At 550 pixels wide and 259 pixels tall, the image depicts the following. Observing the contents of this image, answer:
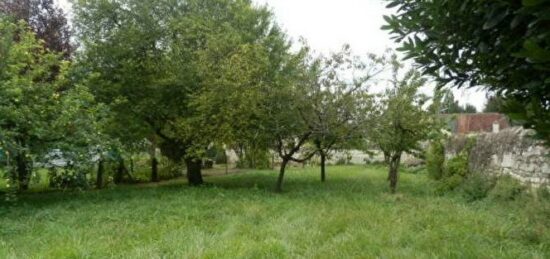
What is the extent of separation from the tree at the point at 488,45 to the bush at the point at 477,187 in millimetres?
7441

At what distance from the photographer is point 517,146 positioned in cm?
900

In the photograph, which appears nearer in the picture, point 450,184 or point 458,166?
point 450,184

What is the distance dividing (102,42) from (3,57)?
3682 mm

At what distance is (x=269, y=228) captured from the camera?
6.29 meters

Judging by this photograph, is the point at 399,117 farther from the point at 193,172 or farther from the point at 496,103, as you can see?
the point at 496,103

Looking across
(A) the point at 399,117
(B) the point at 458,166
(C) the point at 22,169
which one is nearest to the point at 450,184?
(B) the point at 458,166

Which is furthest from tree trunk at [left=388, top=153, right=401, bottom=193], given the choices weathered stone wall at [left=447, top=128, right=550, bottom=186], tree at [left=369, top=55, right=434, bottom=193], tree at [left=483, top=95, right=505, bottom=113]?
tree at [left=483, top=95, right=505, bottom=113]

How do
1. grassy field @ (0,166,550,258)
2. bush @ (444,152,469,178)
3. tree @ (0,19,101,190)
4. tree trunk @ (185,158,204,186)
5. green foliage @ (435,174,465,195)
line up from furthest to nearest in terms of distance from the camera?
1. tree trunk @ (185,158,204,186)
2. bush @ (444,152,469,178)
3. green foliage @ (435,174,465,195)
4. tree @ (0,19,101,190)
5. grassy field @ (0,166,550,258)

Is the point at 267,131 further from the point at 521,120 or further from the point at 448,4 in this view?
the point at 521,120

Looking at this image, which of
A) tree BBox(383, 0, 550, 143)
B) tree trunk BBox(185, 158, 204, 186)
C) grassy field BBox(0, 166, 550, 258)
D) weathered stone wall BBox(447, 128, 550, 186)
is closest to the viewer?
tree BBox(383, 0, 550, 143)

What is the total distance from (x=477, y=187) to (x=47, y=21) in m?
11.7

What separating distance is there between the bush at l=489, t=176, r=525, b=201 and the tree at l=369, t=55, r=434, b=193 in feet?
10.1

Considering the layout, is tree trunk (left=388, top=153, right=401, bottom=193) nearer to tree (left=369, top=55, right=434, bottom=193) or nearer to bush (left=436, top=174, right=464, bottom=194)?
tree (left=369, top=55, right=434, bottom=193)

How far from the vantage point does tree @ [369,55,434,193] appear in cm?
1143
